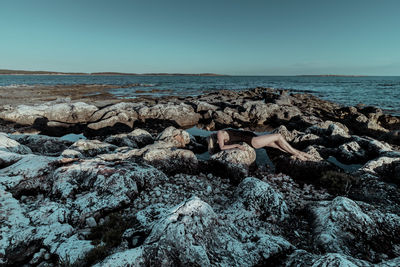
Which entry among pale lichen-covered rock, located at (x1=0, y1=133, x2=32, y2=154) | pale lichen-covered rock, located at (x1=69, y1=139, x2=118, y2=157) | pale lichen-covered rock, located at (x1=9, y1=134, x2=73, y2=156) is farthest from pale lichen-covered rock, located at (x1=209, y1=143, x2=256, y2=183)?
pale lichen-covered rock, located at (x1=0, y1=133, x2=32, y2=154)

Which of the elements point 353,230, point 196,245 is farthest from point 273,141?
point 196,245

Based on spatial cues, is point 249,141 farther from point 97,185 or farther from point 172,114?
point 172,114

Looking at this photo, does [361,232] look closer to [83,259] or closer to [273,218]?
[273,218]

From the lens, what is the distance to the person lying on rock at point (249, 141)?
8945 mm

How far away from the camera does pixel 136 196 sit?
230 inches

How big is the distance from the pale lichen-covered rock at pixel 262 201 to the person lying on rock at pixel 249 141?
334 cm

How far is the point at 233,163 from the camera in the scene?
8375mm

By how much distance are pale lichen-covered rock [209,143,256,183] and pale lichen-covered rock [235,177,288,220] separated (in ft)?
7.55

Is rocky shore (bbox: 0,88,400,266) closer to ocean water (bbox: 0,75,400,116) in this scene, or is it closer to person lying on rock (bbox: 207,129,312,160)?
person lying on rock (bbox: 207,129,312,160)

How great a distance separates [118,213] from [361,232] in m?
5.74

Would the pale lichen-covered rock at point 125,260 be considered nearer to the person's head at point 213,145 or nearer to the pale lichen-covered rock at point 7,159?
the pale lichen-covered rock at point 7,159

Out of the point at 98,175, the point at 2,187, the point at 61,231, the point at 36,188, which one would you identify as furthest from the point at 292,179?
the point at 2,187

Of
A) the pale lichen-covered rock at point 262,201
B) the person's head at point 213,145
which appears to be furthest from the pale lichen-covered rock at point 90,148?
the pale lichen-covered rock at point 262,201

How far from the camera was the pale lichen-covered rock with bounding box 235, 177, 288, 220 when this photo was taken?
17.2ft
